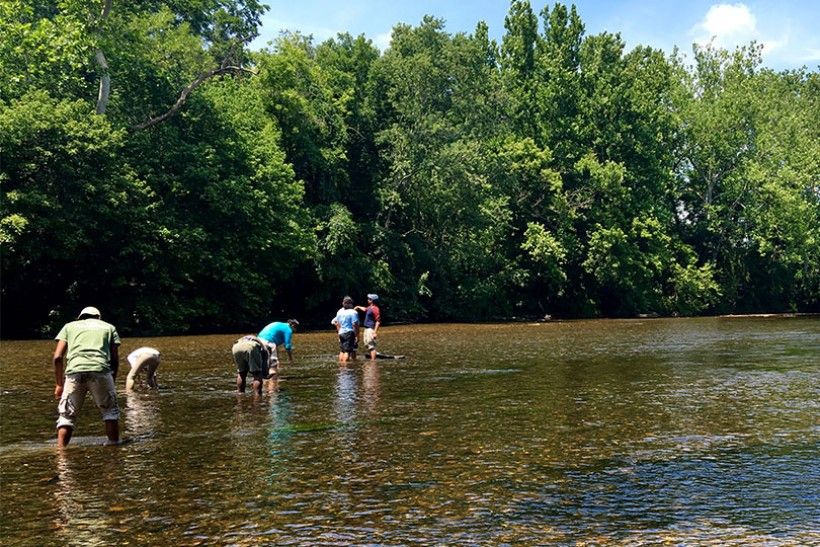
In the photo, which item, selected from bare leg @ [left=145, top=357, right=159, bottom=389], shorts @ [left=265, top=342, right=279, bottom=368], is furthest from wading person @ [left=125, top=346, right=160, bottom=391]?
shorts @ [left=265, top=342, right=279, bottom=368]

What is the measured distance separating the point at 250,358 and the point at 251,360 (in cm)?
5

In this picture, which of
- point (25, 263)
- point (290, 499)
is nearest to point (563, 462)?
point (290, 499)

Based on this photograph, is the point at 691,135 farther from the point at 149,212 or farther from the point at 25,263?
the point at 25,263

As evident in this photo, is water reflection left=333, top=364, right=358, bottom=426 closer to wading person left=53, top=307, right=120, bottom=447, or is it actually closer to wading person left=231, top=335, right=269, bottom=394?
wading person left=231, top=335, right=269, bottom=394

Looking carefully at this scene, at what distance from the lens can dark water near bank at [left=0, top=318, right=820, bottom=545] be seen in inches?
283

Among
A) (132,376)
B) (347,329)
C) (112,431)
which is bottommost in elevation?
(112,431)

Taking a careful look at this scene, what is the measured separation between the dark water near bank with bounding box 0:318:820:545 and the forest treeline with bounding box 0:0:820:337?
75.4ft

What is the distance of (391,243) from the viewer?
53.0 metres

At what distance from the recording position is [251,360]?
16125 millimetres

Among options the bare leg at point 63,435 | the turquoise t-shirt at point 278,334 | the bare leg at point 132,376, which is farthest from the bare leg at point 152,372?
the bare leg at point 63,435

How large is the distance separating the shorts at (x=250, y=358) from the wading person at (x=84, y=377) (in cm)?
492

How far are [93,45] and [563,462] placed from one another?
35933 mm

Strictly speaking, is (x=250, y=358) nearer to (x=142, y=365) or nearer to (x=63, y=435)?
(x=142, y=365)

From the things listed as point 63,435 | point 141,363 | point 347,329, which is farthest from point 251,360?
point 347,329
